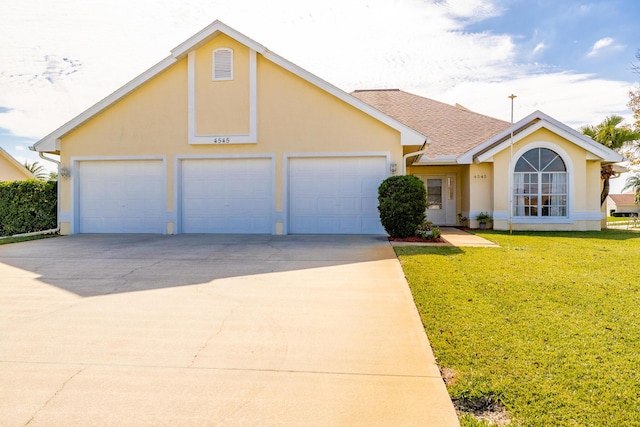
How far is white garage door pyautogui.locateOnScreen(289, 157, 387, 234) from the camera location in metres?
12.2

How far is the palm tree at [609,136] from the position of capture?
1731 cm

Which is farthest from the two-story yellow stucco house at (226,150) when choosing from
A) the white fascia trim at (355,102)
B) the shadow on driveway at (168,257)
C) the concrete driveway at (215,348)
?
the concrete driveway at (215,348)

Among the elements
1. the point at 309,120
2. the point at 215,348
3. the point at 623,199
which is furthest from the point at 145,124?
the point at 623,199

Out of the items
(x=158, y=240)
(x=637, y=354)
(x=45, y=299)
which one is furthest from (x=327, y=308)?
(x=158, y=240)

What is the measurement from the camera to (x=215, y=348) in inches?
138

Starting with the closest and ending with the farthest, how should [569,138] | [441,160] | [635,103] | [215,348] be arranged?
[215,348]
[569,138]
[441,160]
[635,103]

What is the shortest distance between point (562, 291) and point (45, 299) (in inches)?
271

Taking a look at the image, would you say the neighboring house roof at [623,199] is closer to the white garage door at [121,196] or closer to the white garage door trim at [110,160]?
the white garage door trim at [110,160]

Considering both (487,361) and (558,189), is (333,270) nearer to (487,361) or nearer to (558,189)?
(487,361)

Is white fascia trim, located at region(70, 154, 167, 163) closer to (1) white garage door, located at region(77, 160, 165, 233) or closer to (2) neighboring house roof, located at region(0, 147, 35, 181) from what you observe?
(1) white garage door, located at region(77, 160, 165, 233)

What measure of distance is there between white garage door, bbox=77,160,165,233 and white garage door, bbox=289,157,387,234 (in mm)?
4539

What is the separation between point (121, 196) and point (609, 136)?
20.8m

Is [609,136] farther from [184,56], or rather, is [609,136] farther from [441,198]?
[184,56]

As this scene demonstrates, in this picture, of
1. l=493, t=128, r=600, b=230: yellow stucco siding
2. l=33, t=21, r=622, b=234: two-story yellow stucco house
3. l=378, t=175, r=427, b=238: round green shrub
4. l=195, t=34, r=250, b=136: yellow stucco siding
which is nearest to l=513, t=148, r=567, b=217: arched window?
l=493, t=128, r=600, b=230: yellow stucco siding
